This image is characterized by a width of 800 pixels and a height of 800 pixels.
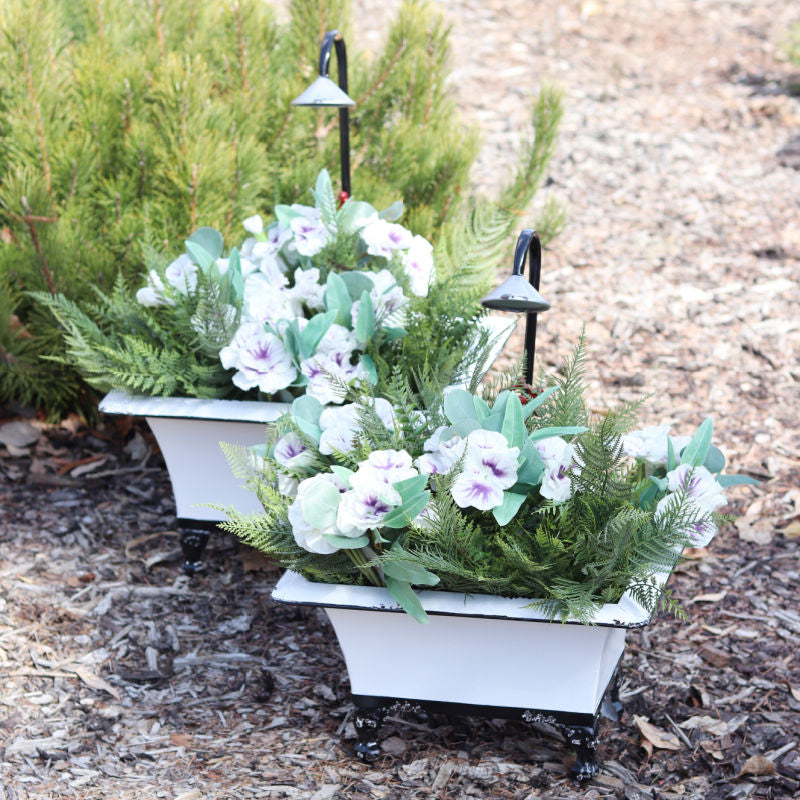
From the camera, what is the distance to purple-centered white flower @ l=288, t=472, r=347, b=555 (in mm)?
1462

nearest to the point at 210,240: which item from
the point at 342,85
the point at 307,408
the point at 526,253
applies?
the point at 342,85

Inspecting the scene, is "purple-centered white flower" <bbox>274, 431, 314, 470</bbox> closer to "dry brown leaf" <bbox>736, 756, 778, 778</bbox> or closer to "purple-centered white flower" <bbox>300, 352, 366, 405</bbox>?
"purple-centered white flower" <bbox>300, 352, 366, 405</bbox>

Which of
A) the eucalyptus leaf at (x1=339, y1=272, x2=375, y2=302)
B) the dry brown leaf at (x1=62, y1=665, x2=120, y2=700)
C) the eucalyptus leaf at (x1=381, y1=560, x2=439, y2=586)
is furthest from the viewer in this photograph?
the eucalyptus leaf at (x1=339, y1=272, x2=375, y2=302)

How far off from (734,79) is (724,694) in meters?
3.98

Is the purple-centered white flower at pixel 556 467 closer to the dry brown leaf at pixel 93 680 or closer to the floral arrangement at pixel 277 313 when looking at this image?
the floral arrangement at pixel 277 313

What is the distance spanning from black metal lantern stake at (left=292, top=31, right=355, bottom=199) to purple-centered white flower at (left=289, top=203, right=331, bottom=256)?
0.16 m

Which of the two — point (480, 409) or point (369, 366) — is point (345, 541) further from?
point (369, 366)

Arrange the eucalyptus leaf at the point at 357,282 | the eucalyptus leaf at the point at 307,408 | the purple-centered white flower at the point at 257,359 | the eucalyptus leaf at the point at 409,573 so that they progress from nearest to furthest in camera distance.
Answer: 1. the eucalyptus leaf at the point at 409,573
2. the eucalyptus leaf at the point at 307,408
3. the purple-centered white flower at the point at 257,359
4. the eucalyptus leaf at the point at 357,282

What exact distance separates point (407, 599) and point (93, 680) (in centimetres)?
73

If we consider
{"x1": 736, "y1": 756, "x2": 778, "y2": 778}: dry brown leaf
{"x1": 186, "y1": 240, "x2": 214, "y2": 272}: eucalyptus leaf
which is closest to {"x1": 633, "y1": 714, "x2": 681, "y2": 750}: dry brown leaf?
→ {"x1": 736, "y1": 756, "x2": 778, "y2": 778}: dry brown leaf

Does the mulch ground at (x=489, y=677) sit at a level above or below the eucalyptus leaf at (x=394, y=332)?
below

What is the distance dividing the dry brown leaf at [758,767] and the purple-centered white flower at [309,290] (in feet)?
3.84

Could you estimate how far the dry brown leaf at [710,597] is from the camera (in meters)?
2.12

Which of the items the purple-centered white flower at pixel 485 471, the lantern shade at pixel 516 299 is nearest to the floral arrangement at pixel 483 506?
the purple-centered white flower at pixel 485 471
